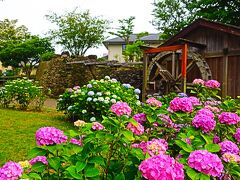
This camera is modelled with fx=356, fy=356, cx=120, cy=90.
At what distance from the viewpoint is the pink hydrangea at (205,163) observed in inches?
53.4

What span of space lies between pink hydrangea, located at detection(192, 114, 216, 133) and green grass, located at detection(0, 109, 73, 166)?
329 cm

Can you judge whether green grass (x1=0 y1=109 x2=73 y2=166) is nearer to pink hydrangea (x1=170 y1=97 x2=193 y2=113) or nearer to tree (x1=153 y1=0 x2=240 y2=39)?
pink hydrangea (x1=170 y1=97 x2=193 y2=113)

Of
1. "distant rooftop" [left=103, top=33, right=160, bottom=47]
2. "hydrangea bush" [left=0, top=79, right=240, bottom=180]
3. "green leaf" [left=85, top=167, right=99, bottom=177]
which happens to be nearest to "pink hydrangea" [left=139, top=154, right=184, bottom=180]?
"hydrangea bush" [left=0, top=79, right=240, bottom=180]

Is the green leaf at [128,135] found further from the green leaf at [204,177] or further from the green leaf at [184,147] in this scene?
the green leaf at [204,177]

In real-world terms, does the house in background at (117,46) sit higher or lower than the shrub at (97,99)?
higher

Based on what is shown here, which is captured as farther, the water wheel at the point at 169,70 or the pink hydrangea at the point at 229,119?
the water wheel at the point at 169,70

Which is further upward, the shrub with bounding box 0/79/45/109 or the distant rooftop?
the distant rooftop

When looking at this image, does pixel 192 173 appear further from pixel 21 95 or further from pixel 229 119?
pixel 21 95

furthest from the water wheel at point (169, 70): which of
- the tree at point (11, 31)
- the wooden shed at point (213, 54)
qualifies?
the tree at point (11, 31)

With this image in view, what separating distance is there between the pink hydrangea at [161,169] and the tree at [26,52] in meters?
28.5

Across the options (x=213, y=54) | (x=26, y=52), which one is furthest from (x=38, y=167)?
(x=26, y=52)

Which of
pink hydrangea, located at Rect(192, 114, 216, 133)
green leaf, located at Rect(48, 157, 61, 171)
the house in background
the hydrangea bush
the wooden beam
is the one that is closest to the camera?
the hydrangea bush

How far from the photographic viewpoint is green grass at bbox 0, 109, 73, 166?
5.10m

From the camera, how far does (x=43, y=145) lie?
1.61 m
